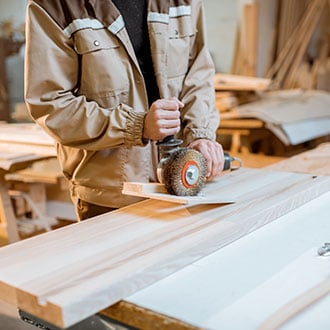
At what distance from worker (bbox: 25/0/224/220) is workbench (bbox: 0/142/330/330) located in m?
0.23

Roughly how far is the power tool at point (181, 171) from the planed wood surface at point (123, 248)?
5cm

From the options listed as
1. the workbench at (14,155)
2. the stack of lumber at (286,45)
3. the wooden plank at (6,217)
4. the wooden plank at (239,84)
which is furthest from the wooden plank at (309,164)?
the stack of lumber at (286,45)

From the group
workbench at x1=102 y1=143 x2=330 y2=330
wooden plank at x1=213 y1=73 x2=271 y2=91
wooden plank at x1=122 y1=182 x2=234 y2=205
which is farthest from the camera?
wooden plank at x1=213 y1=73 x2=271 y2=91

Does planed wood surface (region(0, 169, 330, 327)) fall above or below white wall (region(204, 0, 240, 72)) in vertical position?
below

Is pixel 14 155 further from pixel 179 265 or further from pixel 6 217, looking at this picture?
pixel 179 265

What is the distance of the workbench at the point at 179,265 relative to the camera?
839mm

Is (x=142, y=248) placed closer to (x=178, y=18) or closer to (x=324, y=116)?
(x=178, y=18)

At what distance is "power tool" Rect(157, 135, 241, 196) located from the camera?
1.31m

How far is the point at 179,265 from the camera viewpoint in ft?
3.28

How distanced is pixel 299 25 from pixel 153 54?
4.85 m

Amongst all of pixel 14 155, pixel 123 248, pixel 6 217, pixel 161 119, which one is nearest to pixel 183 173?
pixel 161 119

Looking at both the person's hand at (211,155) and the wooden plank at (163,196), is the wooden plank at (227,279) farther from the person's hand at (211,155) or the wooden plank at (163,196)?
the person's hand at (211,155)

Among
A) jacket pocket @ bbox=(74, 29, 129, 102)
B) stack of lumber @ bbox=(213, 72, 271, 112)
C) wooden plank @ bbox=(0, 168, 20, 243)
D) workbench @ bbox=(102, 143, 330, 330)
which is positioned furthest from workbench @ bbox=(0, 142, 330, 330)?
stack of lumber @ bbox=(213, 72, 271, 112)

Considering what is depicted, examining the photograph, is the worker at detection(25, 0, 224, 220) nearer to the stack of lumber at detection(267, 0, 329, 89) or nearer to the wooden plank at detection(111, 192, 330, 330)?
the wooden plank at detection(111, 192, 330, 330)
